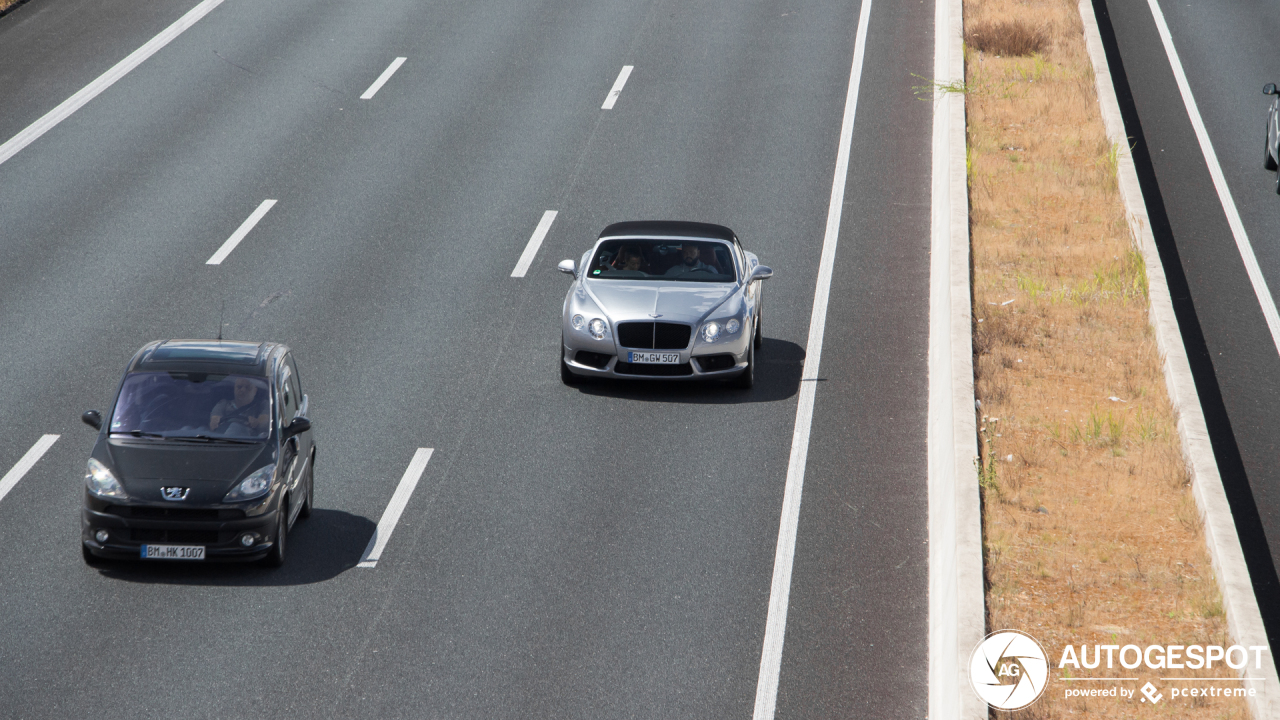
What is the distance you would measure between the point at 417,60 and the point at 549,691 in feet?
68.4

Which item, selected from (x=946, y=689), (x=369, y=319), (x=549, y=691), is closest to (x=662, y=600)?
(x=549, y=691)

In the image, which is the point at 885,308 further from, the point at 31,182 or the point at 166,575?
the point at 31,182

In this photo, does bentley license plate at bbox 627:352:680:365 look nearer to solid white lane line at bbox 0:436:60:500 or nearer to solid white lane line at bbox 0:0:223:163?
solid white lane line at bbox 0:436:60:500

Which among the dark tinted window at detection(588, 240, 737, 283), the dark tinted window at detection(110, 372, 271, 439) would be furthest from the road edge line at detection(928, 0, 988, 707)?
the dark tinted window at detection(110, 372, 271, 439)

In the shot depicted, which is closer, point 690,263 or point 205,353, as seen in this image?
point 205,353

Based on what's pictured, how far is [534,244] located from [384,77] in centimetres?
872

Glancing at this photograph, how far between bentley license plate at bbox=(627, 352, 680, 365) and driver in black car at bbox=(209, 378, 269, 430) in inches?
190

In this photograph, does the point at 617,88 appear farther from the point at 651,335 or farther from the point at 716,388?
the point at 651,335

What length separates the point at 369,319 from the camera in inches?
673

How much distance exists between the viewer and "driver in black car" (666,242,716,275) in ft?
52.7

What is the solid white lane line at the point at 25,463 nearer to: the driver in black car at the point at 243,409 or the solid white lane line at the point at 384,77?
the driver in black car at the point at 243,409

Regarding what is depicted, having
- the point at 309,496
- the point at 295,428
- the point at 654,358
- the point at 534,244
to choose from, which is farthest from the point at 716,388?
the point at 295,428

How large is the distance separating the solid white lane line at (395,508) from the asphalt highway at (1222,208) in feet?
22.7

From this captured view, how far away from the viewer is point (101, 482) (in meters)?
10.4
